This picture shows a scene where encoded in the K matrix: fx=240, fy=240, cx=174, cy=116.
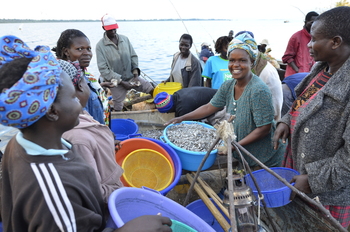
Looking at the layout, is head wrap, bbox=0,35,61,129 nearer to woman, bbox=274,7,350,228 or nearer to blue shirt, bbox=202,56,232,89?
woman, bbox=274,7,350,228

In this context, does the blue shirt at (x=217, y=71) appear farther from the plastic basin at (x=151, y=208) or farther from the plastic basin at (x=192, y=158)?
the plastic basin at (x=151, y=208)

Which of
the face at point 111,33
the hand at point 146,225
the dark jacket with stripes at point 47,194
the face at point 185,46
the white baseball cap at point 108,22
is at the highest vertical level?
the white baseball cap at point 108,22

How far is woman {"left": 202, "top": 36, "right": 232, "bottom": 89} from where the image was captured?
13.6ft

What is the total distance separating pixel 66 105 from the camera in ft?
3.06

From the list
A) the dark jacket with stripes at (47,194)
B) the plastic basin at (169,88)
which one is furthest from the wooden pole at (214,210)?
the plastic basin at (169,88)

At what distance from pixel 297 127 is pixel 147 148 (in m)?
1.31

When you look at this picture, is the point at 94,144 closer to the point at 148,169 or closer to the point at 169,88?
the point at 148,169

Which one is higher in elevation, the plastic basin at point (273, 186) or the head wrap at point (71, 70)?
the head wrap at point (71, 70)

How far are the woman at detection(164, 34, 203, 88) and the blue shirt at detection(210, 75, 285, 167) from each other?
2.62 meters

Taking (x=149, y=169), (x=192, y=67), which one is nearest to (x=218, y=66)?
(x=192, y=67)

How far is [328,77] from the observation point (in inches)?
65.8

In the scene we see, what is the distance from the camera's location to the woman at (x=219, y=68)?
416 centimetres

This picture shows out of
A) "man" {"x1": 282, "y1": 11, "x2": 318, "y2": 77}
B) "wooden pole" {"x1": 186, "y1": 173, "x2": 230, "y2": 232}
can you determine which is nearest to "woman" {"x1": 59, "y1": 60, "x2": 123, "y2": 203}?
"wooden pole" {"x1": 186, "y1": 173, "x2": 230, "y2": 232}

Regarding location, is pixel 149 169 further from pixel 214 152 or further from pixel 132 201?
pixel 132 201
